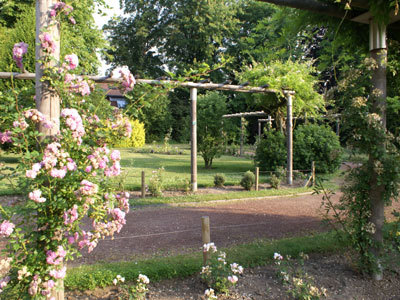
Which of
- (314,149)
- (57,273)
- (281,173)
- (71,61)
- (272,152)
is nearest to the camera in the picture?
(57,273)

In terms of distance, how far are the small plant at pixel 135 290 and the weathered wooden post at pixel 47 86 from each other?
81 cm

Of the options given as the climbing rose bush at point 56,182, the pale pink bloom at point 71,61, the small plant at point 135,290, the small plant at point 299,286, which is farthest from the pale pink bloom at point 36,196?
the small plant at point 299,286

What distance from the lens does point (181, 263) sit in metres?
3.90

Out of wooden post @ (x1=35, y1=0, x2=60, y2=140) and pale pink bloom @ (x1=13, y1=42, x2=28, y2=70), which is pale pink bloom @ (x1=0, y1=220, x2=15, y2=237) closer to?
wooden post @ (x1=35, y1=0, x2=60, y2=140)

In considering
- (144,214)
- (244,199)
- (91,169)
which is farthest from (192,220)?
(91,169)

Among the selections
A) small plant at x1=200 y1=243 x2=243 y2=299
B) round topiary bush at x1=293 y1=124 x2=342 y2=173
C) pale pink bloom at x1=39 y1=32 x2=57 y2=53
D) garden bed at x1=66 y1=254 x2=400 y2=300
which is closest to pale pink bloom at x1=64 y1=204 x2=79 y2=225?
pale pink bloom at x1=39 y1=32 x2=57 y2=53

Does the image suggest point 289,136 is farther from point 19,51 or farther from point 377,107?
point 19,51

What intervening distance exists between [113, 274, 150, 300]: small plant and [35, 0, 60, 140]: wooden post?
163 cm

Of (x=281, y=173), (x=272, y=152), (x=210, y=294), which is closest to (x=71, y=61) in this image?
(x=210, y=294)

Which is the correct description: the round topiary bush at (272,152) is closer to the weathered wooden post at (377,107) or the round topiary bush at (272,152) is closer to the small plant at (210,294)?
the weathered wooden post at (377,107)

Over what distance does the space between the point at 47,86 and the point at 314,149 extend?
40.3 ft

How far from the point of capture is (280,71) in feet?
36.9

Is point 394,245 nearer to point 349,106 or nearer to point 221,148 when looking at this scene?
point 349,106

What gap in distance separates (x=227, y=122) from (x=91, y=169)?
13.1 meters
